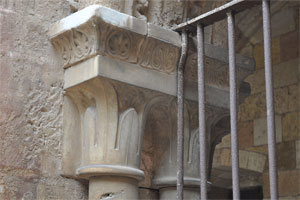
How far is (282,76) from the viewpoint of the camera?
214 inches

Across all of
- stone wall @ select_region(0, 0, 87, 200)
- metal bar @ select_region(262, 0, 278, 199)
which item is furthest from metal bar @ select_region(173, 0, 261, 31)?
stone wall @ select_region(0, 0, 87, 200)

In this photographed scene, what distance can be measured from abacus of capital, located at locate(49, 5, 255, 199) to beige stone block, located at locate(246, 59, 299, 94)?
2498 millimetres

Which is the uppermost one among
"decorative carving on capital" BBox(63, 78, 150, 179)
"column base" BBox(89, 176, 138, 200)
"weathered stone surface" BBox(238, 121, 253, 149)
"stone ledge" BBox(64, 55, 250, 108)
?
"weathered stone surface" BBox(238, 121, 253, 149)

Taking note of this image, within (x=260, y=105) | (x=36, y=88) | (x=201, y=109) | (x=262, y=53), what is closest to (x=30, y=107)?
(x=36, y=88)

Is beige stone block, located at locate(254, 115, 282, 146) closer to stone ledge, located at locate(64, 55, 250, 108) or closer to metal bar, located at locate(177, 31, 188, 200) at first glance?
stone ledge, located at locate(64, 55, 250, 108)

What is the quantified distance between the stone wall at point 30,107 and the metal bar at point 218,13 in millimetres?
646

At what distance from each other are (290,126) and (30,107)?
310 cm

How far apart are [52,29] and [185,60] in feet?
2.15

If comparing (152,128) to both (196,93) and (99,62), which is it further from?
(99,62)

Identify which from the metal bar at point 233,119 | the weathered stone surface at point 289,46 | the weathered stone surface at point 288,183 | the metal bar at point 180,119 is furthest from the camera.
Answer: the weathered stone surface at point 289,46

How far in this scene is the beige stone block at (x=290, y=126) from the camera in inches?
206

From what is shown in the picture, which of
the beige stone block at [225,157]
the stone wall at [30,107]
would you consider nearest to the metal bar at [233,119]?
the stone wall at [30,107]

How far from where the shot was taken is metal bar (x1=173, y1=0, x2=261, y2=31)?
2740mm

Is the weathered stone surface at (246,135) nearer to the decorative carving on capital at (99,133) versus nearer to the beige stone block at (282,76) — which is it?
the beige stone block at (282,76)
